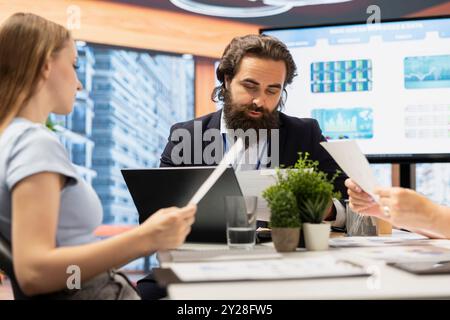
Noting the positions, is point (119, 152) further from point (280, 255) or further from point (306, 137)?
point (280, 255)

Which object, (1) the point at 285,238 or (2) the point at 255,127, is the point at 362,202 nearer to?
(1) the point at 285,238

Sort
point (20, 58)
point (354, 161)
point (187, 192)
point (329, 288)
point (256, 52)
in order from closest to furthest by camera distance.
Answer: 1. point (329, 288)
2. point (20, 58)
3. point (354, 161)
4. point (187, 192)
5. point (256, 52)

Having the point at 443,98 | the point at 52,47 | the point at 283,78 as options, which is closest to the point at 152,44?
the point at 283,78

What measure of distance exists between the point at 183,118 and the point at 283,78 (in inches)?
83.6

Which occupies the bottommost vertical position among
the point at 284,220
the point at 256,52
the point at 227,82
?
the point at 284,220

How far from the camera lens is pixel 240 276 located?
115 cm

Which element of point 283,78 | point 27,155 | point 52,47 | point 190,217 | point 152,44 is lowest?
point 190,217

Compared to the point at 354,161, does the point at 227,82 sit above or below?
above

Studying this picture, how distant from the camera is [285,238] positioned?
1.48 meters

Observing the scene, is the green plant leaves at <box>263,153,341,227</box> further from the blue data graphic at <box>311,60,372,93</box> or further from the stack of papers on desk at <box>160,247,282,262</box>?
the blue data graphic at <box>311,60,372,93</box>

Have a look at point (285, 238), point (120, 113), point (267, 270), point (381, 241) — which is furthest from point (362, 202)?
point (120, 113)

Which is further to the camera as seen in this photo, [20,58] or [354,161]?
[354,161]

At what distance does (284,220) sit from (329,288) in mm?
409

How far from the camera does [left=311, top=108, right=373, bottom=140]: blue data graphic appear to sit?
3.25 meters
